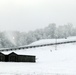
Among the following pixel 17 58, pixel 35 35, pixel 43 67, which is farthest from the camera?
pixel 35 35

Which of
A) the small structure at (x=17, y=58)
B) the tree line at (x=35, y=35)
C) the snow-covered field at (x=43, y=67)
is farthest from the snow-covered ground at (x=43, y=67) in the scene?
the tree line at (x=35, y=35)

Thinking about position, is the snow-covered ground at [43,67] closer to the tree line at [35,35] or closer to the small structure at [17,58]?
the small structure at [17,58]

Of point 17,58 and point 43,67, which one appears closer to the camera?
point 43,67

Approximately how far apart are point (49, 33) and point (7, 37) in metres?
33.5

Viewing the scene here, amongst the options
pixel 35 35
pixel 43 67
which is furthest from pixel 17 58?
pixel 35 35

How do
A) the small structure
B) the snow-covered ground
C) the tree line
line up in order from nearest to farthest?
the snow-covered ground < the small structure < the tree line

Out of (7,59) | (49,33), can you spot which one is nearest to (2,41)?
(49,33)

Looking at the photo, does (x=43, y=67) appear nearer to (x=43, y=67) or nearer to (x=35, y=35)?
(x=43, y=67)

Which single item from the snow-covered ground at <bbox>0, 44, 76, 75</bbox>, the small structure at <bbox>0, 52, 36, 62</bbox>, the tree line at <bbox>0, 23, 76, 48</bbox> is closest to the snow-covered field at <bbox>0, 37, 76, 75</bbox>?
the snow-covered ground at <bbox>0, 44, 76, 75</bbox>

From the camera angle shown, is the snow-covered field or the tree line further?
A: the tree line

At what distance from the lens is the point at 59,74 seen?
86.4 feet

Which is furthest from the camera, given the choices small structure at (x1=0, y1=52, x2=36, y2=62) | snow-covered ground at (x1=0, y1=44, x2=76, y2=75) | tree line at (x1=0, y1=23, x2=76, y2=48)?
tree line at (x1=0, y1=23, x2=76, y2=48)

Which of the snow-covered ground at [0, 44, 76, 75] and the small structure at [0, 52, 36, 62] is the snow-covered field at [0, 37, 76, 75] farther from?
the small structure at [0, 52, 36, 62]

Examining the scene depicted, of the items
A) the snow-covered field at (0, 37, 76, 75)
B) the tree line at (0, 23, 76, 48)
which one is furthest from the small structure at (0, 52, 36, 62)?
the tree line at (0, 23, 76, 48)
